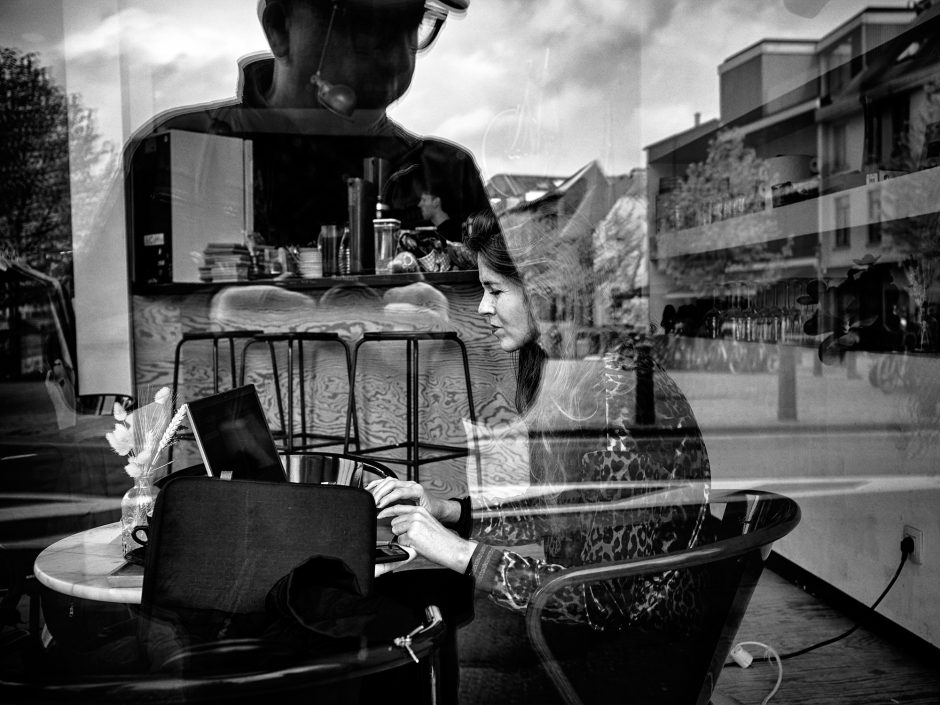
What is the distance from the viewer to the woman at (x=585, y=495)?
1228 millimetres

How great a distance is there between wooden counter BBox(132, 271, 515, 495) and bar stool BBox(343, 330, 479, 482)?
0.16 feet

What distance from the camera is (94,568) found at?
4.46ft

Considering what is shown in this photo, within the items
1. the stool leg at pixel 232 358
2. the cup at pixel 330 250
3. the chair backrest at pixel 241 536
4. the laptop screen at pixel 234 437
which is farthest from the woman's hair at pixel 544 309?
the stool leg at pixel 232 358

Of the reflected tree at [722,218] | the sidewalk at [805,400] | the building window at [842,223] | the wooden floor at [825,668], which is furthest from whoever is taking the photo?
the reflected tree at [722,218]

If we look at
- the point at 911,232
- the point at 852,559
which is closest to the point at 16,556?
the point at 852,559

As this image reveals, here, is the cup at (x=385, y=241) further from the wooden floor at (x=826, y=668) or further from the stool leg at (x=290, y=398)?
the wooden floor at (x=826, y=668)

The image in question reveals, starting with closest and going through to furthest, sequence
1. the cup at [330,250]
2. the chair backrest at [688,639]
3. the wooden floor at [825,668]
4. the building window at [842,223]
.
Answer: the chair backrest at [688,639], the wooden floor at [825,668], the building window at [842,223], the cup at [330,250]

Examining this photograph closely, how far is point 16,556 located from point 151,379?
2.22 metres

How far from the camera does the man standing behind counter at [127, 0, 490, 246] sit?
3.93 metres

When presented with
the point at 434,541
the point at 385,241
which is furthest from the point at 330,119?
the point at 434,541

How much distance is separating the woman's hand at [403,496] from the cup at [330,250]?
2233 millimetres

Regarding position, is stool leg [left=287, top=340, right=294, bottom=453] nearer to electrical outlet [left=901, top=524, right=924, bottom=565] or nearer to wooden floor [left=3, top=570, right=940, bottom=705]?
wooden floor [left=3, top=570, right=940, bottom=705]

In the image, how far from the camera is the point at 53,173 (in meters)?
2.34

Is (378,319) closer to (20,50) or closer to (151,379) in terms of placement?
(151,379)
